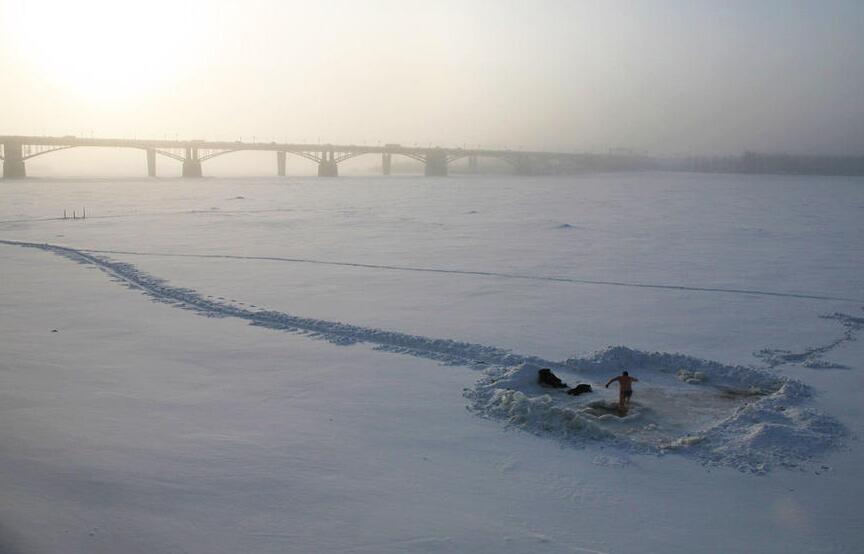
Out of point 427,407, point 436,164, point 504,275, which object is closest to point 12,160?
point 436,164

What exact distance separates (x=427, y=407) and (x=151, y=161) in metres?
101

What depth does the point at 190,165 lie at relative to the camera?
320ft

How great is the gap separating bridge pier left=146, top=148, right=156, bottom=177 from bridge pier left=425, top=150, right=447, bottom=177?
43330mm

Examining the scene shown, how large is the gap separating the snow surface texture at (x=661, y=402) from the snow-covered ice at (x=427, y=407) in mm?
37

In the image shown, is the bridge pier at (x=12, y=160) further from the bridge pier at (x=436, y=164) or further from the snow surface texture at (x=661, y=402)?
the snow surface texture at (x=661, y=402)

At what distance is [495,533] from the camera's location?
5.40m

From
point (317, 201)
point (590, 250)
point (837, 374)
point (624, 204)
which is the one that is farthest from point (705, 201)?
point (837, 374)

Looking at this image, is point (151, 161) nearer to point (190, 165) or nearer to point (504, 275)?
point (190, 165)

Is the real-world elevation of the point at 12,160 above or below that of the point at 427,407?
above

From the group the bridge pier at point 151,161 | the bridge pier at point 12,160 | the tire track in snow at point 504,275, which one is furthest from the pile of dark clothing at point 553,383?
the bridge pier at point 151,161

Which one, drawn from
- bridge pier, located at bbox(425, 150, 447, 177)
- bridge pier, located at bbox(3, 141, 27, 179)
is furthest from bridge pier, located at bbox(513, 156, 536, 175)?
bridge pier, located at bbox(3, 141, 27, 179)

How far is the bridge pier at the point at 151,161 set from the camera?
9819cm

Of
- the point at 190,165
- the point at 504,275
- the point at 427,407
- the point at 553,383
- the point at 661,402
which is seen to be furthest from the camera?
the point at 190,165

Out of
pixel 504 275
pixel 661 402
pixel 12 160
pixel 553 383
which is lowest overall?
pixel 661 402
